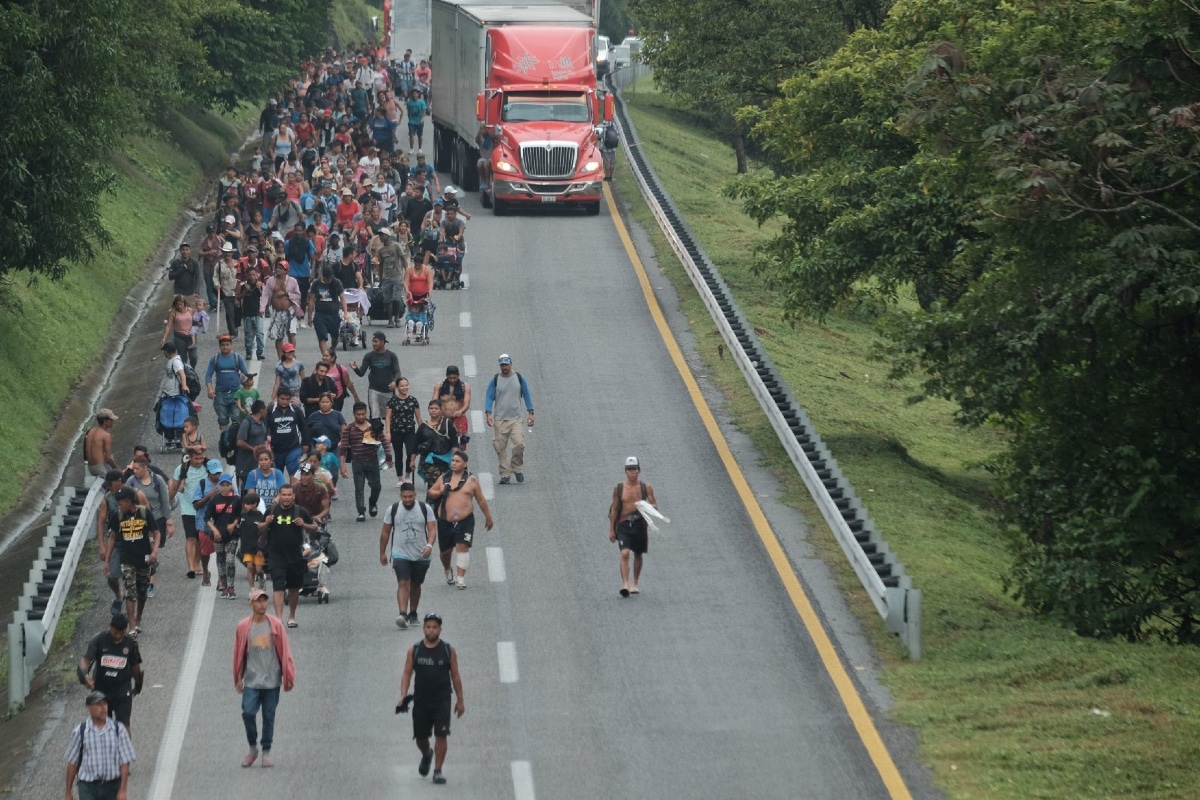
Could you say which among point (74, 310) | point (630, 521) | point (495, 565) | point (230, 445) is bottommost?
point (74, 310)

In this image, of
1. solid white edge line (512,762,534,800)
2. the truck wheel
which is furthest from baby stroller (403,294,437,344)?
solid white edge line (512,762,534,800)

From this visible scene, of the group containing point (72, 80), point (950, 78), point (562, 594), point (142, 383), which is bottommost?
point (142, 383)

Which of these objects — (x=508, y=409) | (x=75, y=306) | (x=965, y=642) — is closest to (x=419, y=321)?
(x=508, y=409)

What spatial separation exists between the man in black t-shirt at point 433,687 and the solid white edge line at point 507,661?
239cm

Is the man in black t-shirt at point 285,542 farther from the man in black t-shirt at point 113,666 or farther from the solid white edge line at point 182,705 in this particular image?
the man in black t-shirt at point 113,666

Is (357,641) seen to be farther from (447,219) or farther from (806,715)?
(447,219)

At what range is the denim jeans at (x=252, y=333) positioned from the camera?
28797 mm

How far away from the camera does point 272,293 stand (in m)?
28.9

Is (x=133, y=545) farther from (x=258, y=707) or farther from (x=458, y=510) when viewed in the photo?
(x=258, y=707)

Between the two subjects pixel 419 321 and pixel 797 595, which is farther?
pixel 419 321

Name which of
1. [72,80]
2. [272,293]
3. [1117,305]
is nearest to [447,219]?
[272,293]

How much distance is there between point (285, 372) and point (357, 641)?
672cm

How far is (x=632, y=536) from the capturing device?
1894 centimetres

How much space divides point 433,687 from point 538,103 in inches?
1103
